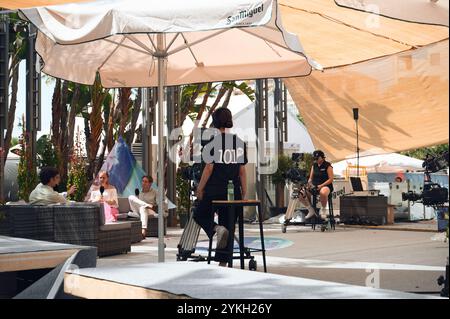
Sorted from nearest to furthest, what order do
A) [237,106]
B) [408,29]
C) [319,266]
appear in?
1. [408,29]
2. [319,266]
3. [237,106]

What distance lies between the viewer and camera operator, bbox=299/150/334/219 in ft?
46.7

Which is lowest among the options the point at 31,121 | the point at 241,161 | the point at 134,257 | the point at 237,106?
the point at 134,257

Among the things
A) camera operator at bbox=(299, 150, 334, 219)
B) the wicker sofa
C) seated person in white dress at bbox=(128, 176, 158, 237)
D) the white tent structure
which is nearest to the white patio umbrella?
the wicker sofa

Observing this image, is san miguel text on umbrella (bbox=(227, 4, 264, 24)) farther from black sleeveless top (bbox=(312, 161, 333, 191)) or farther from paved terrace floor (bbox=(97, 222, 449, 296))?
black sleeveless top (bbox=(312, 161, 333, 191))

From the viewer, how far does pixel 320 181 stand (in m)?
14.5

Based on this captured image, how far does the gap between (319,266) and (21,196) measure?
6.18 meters

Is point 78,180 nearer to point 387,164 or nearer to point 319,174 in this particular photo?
point 319,174

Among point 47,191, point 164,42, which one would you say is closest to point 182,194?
point 47,191

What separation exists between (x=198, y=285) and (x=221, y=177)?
3.22 meters

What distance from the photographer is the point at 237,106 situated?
32062mm

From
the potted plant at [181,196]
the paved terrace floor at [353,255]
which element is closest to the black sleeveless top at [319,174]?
the paved terrace floor at [353,255]
